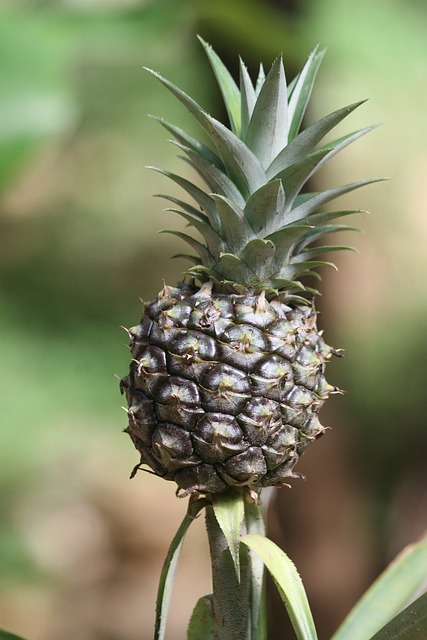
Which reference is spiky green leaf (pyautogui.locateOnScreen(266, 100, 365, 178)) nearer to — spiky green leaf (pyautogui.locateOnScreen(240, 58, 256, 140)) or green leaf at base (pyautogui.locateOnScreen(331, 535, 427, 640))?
spiky green leaf (pyautogui.locateOnScreen(240, 58, 256, 140))

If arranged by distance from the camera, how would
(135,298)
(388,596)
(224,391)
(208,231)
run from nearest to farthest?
(224,391) < (208,231) < (388,596) < (135,298)

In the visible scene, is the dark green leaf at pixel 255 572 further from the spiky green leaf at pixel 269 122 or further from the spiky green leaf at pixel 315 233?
the spiky green leaf at pixel 269 122

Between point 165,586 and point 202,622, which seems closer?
point 165,586

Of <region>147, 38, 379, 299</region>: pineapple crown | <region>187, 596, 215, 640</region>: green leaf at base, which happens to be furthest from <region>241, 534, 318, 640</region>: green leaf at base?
<region>147, 38, 379, 299</region>: pineapple crown

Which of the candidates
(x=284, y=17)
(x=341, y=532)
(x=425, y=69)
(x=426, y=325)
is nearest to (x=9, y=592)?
(x=341, y=532)

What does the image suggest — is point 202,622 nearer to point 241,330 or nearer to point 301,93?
point 241,330

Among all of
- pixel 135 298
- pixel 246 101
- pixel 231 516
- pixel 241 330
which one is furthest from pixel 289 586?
pixel 135 298
